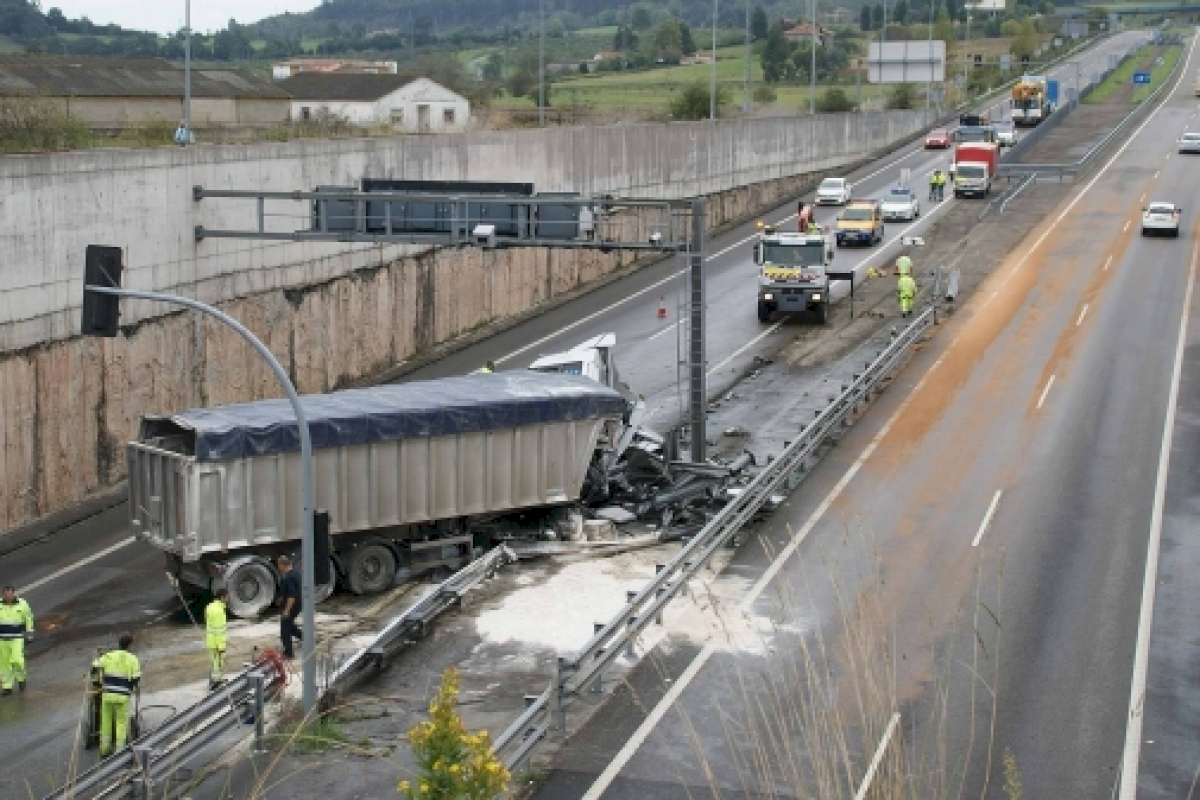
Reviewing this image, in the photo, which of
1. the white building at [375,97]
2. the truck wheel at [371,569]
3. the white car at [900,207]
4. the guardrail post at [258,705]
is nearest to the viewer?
the guardrail post at [258,705]

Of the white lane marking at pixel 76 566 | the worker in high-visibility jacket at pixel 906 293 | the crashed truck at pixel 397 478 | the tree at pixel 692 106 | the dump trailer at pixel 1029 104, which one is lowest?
the white lane marking at pixel 76 566

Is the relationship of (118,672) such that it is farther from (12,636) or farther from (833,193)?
(833,193)

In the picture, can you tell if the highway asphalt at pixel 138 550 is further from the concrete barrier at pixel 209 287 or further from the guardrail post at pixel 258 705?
the guardrail post at pixel 258 705

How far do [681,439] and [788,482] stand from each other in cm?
353

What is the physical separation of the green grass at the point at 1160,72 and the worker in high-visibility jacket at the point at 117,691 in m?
111

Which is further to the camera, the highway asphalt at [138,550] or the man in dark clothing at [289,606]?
the man in dark clothing at [289,606]

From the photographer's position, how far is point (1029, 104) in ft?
335

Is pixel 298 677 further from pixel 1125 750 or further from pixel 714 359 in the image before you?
pixel 714 359

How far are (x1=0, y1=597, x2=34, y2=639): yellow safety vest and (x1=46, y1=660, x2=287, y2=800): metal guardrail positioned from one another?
3495mm

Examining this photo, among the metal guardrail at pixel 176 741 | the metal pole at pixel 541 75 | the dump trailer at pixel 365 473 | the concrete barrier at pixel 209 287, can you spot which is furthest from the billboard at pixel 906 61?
the metal guardrail at pixel 176 741

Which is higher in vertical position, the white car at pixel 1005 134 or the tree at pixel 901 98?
the tree at pixel 901 98

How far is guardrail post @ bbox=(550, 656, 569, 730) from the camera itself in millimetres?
18094

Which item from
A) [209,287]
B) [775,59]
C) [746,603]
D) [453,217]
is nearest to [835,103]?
[775,59]

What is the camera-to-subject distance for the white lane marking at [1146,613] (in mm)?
17266
